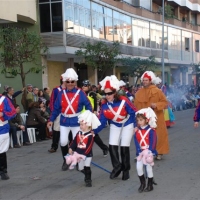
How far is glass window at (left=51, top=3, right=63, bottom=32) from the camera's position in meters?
25.6

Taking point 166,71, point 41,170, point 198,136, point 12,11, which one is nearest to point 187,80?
point 166,71

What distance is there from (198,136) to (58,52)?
13.8 meters

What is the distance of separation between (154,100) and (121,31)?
26082mm

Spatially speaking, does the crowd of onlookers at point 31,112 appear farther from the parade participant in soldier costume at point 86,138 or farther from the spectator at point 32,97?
the parade participant in soldier costume at point 86,138

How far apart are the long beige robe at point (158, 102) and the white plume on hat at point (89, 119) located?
2437 mm

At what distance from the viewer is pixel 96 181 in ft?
25.5

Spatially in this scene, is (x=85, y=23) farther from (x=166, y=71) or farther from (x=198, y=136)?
(x=166, y=71)

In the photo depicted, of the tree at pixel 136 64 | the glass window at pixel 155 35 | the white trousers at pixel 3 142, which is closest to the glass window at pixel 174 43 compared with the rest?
the glass window at pixel 155 35

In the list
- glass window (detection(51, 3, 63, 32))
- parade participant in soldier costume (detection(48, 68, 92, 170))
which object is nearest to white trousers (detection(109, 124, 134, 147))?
parade participant in soldier costume (detection(48, 68, 92, 170))

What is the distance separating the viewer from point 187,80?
54.6 metres

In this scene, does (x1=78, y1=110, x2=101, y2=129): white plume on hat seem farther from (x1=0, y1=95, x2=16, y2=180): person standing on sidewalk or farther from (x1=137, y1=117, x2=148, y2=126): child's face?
(x1=0, y1=95, x2=16, y2=180): person standing on sidewalk

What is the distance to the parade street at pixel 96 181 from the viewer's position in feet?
22.4

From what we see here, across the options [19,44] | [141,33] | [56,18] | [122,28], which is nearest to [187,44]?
[141,33]

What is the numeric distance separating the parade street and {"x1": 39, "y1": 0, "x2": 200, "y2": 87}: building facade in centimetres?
1570
